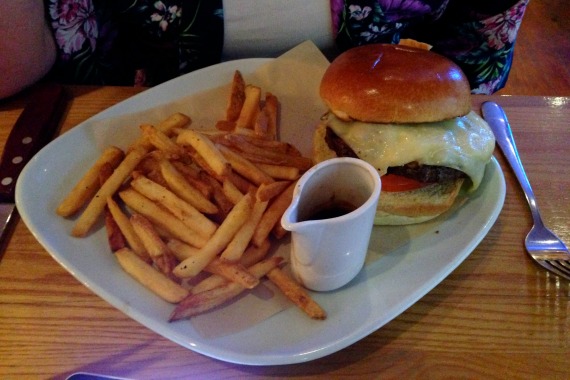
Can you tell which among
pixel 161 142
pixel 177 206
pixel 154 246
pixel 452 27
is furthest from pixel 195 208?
pixel 452 27

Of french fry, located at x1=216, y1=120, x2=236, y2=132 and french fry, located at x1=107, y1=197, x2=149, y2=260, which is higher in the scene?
french fry, located at x1=216, y1=120, x2=236, y2=132

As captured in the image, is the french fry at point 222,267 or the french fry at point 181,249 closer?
the french fry at point 222,267

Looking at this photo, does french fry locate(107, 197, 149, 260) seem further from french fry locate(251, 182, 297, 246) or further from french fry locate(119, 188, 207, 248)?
french fry locate(251, 182, 297, 246)

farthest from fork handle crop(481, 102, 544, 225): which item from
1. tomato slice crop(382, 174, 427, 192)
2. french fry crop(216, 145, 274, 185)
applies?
french fry crop(216, 145, 274, 185)

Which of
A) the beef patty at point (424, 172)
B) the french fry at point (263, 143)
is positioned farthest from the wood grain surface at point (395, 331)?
the french fry at point (263, 143)

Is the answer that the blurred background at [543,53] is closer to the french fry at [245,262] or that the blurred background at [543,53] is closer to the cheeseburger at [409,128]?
the cheeseburger at [409,128]
